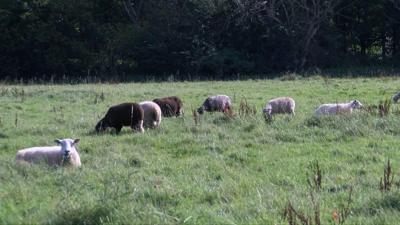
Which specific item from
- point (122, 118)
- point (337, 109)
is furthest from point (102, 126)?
point (337, 109)

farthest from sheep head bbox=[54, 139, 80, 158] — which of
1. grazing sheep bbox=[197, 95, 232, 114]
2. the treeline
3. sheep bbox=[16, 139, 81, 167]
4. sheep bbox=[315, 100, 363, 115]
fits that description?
the treeline

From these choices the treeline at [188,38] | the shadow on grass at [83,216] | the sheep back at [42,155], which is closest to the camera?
the shadow on grass at [83,216]

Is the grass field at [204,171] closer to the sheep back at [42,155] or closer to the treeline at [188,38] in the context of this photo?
the sheep back at [42,155]

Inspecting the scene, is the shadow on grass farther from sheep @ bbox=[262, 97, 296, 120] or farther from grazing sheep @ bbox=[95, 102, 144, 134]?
sheep @ bbox=[262, 97, 296, 120]

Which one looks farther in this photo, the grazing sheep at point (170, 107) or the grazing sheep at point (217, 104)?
the grazing sheep at point (217, 104)

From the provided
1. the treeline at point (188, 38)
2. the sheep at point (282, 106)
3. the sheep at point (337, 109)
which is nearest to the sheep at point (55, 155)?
the sheep at point (337, 109)

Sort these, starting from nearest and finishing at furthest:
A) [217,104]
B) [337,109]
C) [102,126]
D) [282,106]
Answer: [102,126], [337,109], [282,106], [217,104]

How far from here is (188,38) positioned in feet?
146

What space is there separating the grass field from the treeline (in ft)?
82.8

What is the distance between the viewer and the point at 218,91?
26.8 meters

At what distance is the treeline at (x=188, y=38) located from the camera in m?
43.7

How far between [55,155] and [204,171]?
9.54ft

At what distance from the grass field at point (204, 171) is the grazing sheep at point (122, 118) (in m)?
0.38

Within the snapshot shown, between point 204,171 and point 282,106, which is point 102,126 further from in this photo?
point 204,171
